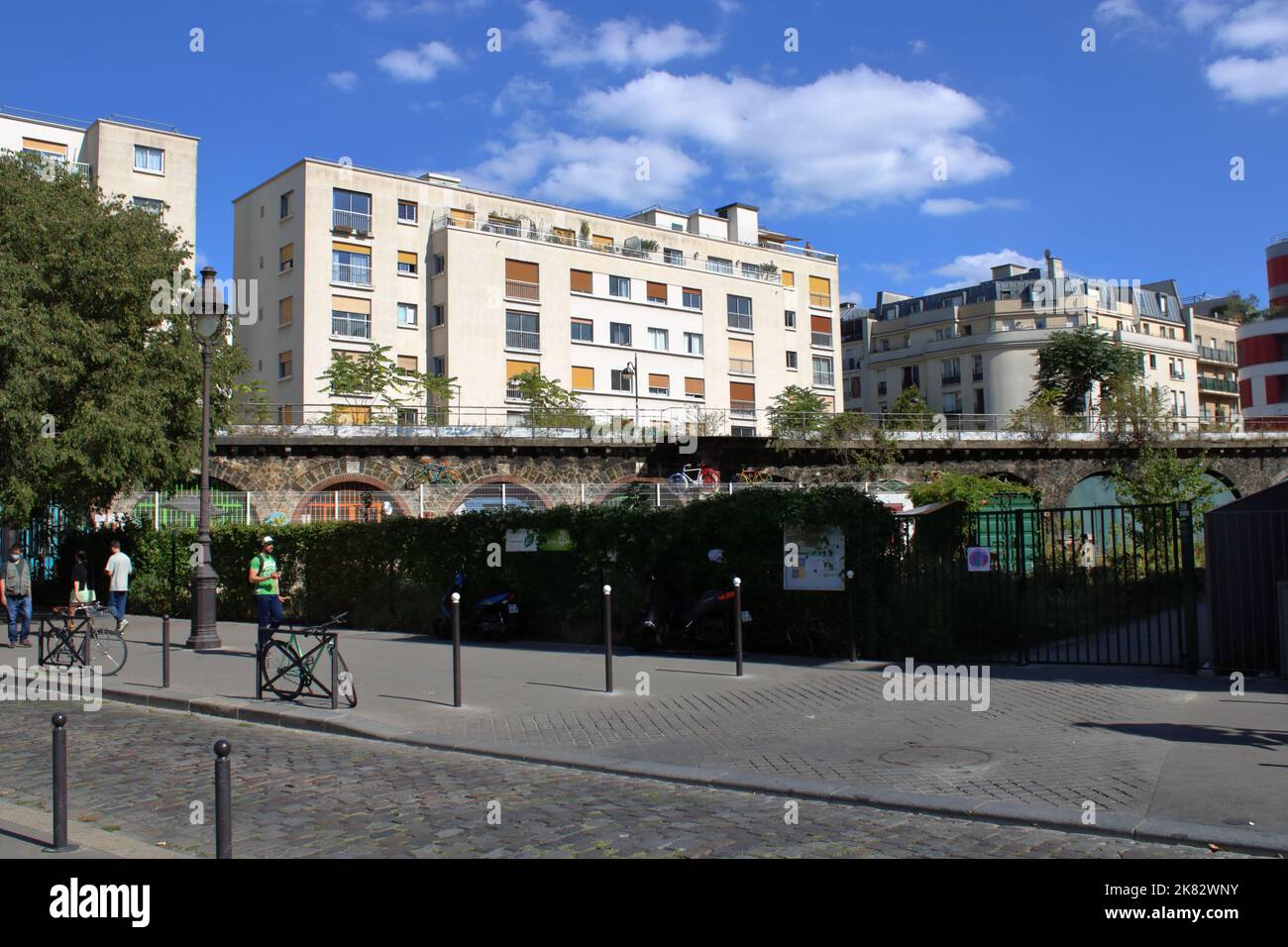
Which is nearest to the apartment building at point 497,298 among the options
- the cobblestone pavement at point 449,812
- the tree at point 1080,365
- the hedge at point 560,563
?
the tree at point 1080,365

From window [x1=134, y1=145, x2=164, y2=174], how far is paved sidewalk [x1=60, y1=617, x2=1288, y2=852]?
43803 millimetres

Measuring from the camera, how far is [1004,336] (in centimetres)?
7869

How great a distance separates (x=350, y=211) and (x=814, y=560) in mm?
45316

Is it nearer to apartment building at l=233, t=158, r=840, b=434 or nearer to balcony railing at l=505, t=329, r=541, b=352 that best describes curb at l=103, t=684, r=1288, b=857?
apartment building at l=233, t=158, r=840, b=434

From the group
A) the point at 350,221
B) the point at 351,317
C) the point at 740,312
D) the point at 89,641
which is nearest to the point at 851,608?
the point at 89,641

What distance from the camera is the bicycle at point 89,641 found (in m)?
14.2

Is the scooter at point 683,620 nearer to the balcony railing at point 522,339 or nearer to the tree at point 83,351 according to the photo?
the tree at point 83,351

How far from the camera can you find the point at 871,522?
13664 mm

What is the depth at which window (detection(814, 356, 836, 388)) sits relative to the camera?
224 ft

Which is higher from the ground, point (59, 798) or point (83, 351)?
point (83, 351)

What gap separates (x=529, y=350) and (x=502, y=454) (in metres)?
18.0

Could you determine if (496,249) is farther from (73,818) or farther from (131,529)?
(73,818)

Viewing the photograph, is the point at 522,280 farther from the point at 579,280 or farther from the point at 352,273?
the point at 352,273

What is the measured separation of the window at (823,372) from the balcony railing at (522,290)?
2069 cm
